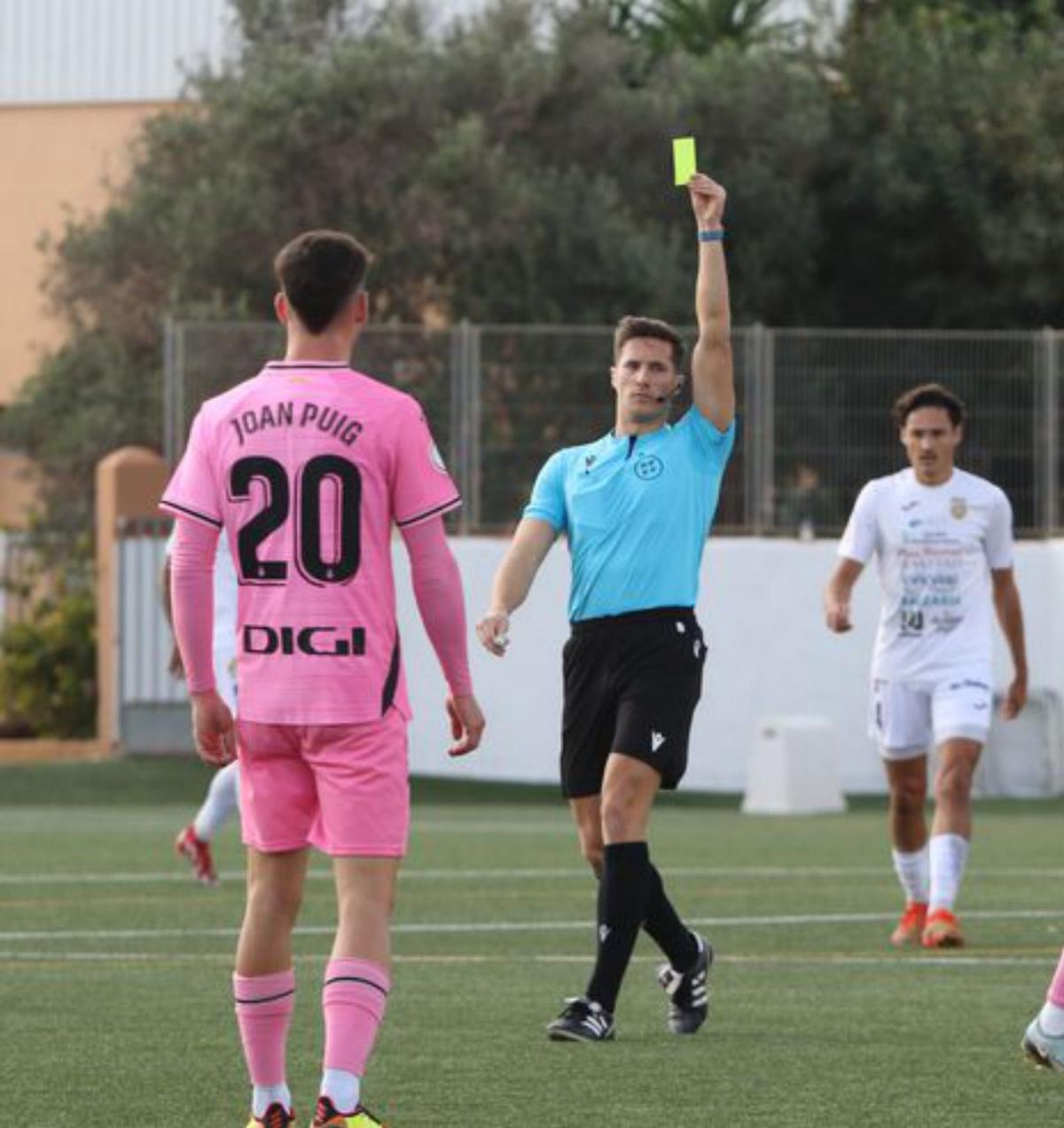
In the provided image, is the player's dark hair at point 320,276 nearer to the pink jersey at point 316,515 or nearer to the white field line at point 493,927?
the pink jersey at point 316,515

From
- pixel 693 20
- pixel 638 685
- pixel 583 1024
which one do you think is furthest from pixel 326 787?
pixel 693 20

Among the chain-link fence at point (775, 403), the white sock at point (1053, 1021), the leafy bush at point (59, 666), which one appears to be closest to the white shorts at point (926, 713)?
the white sock at point (1053, 1021)

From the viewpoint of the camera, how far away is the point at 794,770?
1009 inches

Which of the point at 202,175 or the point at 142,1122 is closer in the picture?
the point at 142,1122

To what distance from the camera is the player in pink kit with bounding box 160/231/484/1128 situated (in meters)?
7.50

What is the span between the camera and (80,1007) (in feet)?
35.8

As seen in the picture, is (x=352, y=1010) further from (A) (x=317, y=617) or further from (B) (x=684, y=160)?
(B) (x=684, y=160)

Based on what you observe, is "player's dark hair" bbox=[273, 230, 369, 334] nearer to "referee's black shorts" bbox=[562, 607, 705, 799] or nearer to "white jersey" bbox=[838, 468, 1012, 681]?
"referee's black shorts" bbox=[562, 607, 705, 799]

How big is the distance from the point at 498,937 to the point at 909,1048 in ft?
14.2

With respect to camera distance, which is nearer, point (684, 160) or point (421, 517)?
point (421, 517)

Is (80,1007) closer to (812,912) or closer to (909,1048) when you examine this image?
(909,1048)

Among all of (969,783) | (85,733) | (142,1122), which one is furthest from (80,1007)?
(85,733)

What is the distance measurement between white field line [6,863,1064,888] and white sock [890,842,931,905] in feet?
11.3

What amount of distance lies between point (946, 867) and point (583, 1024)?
3.94 m
